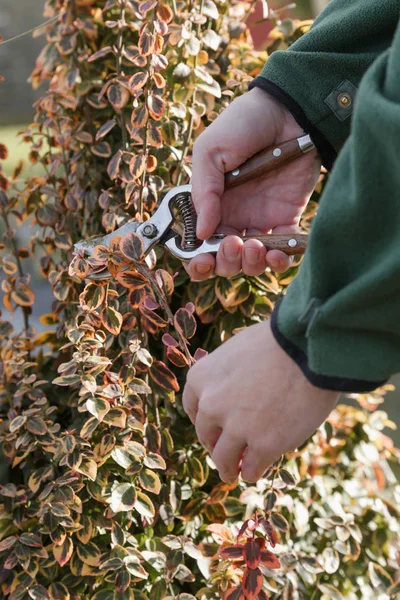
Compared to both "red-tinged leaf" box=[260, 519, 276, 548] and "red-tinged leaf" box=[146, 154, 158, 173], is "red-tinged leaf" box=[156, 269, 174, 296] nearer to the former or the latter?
"red-tinged leaf" box=[146, 154, 158, 173]

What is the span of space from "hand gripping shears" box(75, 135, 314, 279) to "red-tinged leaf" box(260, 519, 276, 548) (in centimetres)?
55

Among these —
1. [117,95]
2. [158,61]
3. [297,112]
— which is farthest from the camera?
[117,95]

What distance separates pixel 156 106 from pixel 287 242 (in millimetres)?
464

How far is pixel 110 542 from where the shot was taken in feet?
5.29

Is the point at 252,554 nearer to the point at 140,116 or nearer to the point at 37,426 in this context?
the point at 37,426

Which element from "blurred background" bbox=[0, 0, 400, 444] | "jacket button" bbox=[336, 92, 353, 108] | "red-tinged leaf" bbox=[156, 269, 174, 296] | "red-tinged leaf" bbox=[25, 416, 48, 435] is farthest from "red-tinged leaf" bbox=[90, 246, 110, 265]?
"blurred background" bbox=[0, 0, 400, 444]

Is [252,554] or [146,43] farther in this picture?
[146,43]

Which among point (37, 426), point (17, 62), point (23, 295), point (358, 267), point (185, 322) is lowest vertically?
point (17, 62)

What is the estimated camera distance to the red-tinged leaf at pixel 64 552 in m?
1.49

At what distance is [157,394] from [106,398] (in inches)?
8.9

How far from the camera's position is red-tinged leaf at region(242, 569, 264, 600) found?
4.63 ft

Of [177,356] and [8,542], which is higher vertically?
[177,356]

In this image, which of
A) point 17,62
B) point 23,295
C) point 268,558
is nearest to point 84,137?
point 23,295

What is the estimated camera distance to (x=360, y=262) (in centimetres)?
86
